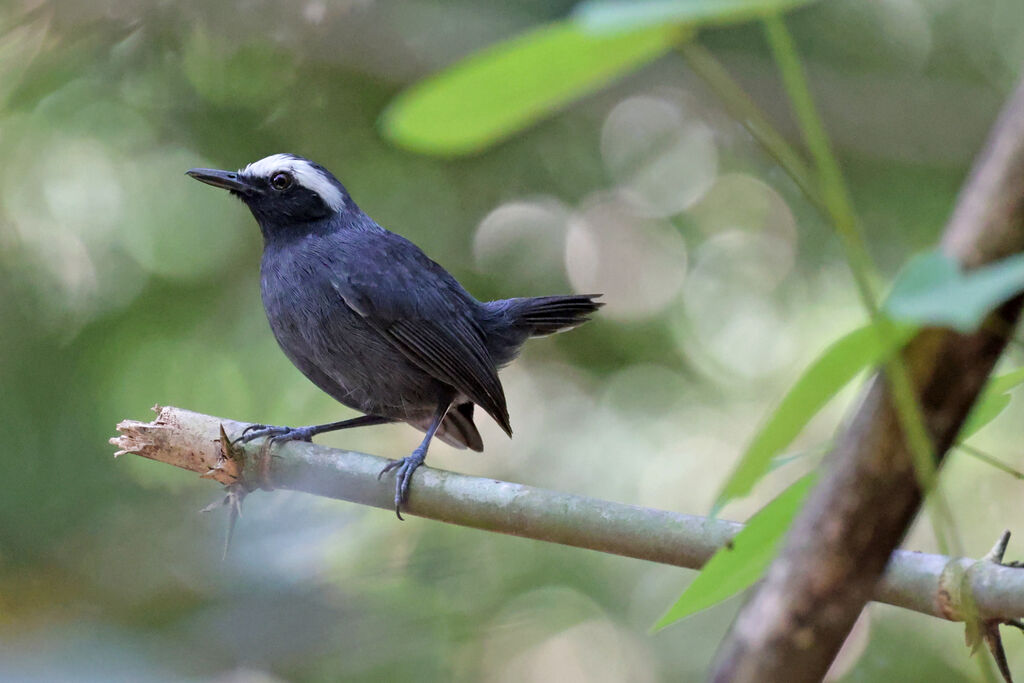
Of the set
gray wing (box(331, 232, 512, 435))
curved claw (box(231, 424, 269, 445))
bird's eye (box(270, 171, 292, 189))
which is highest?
bird's eye (box(270, 171, 292, 189))

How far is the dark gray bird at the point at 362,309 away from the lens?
12.3 ft

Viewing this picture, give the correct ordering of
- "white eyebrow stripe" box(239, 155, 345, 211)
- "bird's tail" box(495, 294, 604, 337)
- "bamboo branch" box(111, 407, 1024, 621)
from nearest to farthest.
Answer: "bamboo branch" box(111, 407, 1024, 621), "white eyebrow stripe" box(239, 155, 345, 211), "bird's tail" box(495, 294, 604, 337)

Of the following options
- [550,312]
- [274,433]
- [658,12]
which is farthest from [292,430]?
[658,12]

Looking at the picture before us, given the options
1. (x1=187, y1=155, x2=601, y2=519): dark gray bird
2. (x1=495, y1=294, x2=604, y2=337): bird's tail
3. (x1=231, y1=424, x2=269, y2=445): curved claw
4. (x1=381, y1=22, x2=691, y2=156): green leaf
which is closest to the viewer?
(x1=381, y1=22, x2=691, y2=156): green leaf

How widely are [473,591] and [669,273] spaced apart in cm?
251

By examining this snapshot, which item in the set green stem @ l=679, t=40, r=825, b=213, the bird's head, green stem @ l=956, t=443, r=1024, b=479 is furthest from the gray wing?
green stem @ l=679, t=40, r=825, b=213

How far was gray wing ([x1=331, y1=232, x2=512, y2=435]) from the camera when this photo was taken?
376 centimetres

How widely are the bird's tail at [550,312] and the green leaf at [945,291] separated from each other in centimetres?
344

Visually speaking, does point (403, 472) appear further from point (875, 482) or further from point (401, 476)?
point (875, 482)

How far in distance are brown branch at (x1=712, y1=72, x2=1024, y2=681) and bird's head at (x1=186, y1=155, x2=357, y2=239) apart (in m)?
3.44

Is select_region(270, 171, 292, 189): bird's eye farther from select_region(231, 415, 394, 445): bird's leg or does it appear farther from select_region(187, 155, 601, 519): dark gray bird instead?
select_region(231, 415, 394, 445): bird's leg

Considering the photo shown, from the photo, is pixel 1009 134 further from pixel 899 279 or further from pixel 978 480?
pixel 978 480

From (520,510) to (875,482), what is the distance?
1.79 m

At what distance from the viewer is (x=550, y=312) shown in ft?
13.5
